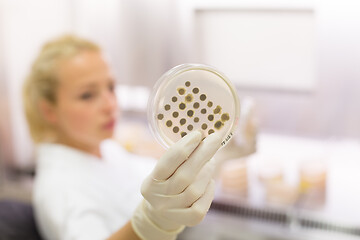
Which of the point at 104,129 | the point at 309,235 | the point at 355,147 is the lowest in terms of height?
the point at 309,235

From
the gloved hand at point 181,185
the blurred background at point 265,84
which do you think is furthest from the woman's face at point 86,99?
the gloved hand at point 181,185

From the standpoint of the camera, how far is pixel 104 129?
1.26 meters

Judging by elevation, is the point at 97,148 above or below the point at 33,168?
above

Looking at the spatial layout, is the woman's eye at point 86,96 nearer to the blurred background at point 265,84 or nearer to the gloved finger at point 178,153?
the blurred background at point 265,84

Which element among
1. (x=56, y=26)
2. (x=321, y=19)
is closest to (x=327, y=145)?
(x=321, y=19)

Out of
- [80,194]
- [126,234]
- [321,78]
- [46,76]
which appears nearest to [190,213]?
[126,234]

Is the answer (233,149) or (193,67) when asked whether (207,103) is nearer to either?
(193,67)

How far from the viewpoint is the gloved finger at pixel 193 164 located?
2.18ft

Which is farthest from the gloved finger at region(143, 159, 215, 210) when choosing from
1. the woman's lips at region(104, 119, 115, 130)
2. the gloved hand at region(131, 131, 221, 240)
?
the woman's lips at region(104, 119, 115, 130)

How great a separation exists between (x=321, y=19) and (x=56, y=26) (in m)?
1.28

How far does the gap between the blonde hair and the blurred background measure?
0.55 m

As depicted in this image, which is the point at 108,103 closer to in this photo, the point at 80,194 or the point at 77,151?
the point at 77,151

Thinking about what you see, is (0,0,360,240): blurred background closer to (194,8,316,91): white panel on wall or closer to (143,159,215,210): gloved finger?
(194,8,316,91): white panel on wall

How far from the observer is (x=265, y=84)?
67.0 inches
